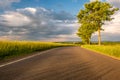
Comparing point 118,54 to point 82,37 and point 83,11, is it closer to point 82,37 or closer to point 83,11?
point 83,11

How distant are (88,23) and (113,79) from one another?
157 feet

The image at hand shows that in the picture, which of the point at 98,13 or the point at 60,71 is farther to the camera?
the point at 98,13

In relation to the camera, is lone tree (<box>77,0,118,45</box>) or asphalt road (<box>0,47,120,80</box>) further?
lone tree (<box>77,0,118,45</box>)

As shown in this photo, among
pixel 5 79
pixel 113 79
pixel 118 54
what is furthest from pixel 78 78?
pixel 118 54

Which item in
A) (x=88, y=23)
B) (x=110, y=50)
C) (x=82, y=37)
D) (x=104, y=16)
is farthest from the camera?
(x=82, y=37)

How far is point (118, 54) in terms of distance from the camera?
23.6 m

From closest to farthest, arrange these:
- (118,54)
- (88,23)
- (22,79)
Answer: (22,79) → (118,54) → (88,23)

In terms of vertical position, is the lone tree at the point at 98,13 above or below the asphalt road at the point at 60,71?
above

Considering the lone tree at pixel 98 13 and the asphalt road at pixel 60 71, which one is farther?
the lone tree at pixel 98 13

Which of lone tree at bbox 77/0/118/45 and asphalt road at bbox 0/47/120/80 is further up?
lone tree at bbox 77/0/118/45

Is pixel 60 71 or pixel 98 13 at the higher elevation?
pixel 98 13

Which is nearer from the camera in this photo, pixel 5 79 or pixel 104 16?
pixel 5 79

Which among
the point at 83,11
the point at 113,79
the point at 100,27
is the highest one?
the point at 83,11

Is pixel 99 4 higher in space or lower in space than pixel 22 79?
higher
